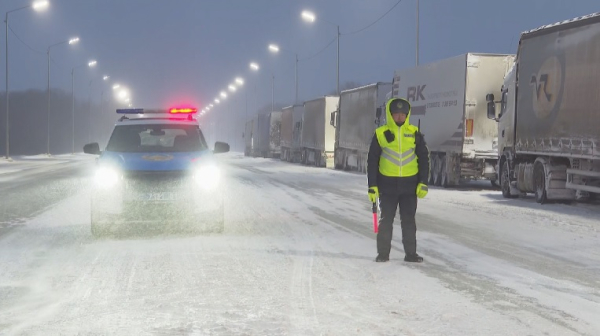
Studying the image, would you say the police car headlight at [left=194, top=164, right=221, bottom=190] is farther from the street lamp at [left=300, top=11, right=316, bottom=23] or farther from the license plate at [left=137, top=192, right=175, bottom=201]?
the street lamp at [left=300, top=11, right=316, bottom=23]

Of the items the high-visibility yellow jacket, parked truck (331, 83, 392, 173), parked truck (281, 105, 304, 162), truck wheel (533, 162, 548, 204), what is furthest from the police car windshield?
parked truck (281, 105, 304, 162)

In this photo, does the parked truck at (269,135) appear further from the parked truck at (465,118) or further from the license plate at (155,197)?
the license plate at (155,197)

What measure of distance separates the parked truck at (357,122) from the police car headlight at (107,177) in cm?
2094

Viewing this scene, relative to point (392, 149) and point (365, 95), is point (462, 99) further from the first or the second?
Answer: point (392, 149)

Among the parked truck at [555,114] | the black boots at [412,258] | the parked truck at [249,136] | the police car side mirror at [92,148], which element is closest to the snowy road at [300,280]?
the black boots at [412,258]

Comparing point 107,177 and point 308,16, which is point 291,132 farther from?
point 107,177

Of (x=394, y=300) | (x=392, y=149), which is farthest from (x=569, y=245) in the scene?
(x=394, y=300)

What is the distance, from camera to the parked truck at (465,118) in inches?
949

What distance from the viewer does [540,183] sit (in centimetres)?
1914

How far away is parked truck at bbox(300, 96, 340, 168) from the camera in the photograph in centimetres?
4272

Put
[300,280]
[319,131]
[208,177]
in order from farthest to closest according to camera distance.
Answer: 1. [319,131]
2. [208,177]
3. [300,280]

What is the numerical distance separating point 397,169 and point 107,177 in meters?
4.34

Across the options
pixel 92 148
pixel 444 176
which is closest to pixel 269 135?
pixel 444 176

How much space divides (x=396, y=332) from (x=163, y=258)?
4217 millimetres
